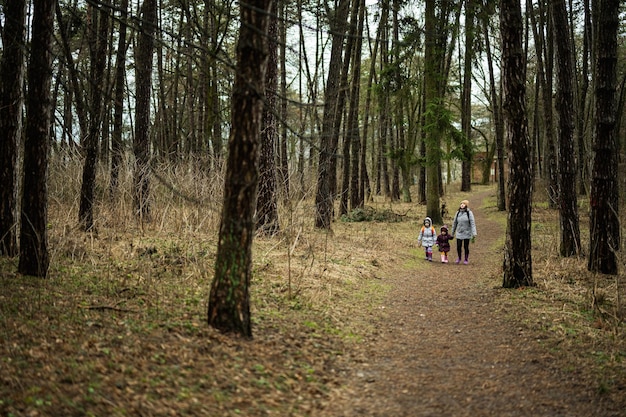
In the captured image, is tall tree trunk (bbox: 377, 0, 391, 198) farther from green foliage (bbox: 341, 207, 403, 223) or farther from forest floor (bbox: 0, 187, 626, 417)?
forest floor (bbox: 0, 187, 626, 417)

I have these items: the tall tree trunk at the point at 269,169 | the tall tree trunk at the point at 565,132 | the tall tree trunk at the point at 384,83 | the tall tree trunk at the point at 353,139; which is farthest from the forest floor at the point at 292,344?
the tall tree trunk at the point at 353,139

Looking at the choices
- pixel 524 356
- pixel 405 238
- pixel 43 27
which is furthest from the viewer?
pixel 405 238

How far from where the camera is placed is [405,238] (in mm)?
14938

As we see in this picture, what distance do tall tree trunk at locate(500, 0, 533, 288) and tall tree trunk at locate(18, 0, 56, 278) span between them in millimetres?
6635

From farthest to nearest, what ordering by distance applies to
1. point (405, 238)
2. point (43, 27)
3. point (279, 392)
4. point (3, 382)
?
1. point (405, 238)
2. point (43, 27)
3. point (279, 392)
4. point (3, 382)

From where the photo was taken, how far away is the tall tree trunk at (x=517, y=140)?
798 centimetres

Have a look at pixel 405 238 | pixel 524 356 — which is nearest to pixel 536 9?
pixel 405 238

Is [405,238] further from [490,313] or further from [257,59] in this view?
[257,59]

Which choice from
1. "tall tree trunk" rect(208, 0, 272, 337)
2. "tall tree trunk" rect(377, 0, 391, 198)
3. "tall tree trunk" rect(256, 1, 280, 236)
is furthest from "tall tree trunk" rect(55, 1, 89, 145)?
"tall tree trunk" rect(377, 0, 391, 198)

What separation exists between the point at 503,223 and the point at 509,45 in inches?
503

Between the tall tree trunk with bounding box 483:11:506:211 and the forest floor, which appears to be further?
the tall tree trunk with bounding box 483:11:506:211

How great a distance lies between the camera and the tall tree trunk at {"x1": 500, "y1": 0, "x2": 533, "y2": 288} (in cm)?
798

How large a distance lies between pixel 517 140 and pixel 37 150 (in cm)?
700

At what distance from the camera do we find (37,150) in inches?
232
